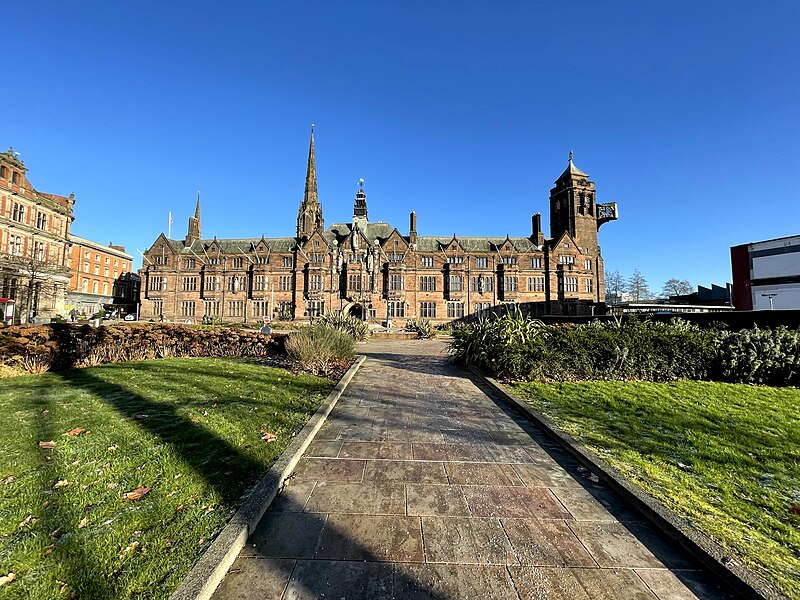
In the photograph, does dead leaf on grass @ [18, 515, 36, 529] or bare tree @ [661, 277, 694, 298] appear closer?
dead leaf on grass @ [18, 515, 36, 529]

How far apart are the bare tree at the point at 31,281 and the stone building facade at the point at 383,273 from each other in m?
8.98

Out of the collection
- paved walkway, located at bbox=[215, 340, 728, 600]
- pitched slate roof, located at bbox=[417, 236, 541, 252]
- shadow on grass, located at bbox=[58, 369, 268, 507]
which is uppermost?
pitched slate roof, located at bbox=[417, 236, 541, 252]

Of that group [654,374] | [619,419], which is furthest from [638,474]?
[654,374]

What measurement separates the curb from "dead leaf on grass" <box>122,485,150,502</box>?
1035mm

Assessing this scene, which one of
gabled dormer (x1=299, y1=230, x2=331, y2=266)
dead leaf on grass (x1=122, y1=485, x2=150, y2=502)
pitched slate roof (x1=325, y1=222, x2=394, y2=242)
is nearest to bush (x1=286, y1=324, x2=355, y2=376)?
dead leaf on grass (x1=122, y1=485, x2=150, y2=502)

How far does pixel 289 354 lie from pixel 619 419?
947cm

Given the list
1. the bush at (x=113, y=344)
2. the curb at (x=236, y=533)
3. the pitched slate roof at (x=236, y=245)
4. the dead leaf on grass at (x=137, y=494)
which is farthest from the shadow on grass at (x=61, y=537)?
the pitched slate roof at (x=236, y=245)

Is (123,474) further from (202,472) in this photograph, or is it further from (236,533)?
(236,533)

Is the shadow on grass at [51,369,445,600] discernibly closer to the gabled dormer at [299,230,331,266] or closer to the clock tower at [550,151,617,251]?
the gabled dormer at [299,230,331,266]

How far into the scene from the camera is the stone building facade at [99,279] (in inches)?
2156

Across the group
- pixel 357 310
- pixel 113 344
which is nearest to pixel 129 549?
pixel 113 344

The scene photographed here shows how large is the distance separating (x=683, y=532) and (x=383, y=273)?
4240 cm

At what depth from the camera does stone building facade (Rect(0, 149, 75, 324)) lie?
37.4 metres

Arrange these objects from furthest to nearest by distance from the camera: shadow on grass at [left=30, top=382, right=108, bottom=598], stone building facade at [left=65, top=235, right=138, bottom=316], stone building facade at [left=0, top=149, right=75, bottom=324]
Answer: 1. stone building facade at [left=65, top=235, right=138, bottom=316]
2. stone building facade at [left=0, top=149, right=75, bottom=324]
3. shadow on grass at [left=30, top=382, right=108, bottom=598]
